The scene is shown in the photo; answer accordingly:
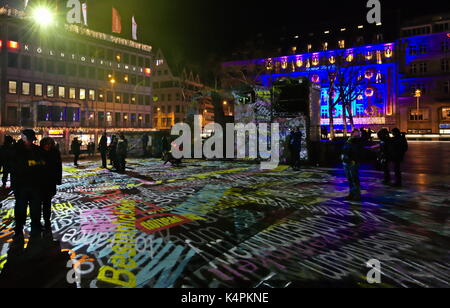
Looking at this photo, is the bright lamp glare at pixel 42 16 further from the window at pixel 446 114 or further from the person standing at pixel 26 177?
the window at pixel 446 114

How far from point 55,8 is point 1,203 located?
163 feet

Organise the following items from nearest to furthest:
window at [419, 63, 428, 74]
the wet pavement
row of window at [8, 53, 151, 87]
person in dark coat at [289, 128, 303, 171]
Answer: the wet pavement < person in dark coat at [289, 128, 303, 171] < row of window at [8, 53, 151, 87] < window at [419, 63, 428, 74]

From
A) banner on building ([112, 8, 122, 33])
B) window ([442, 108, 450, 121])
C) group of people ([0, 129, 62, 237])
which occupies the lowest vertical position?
group of people ([0, 129, 62, 237])

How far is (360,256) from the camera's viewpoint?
4375mm

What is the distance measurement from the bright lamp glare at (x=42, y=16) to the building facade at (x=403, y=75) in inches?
1103

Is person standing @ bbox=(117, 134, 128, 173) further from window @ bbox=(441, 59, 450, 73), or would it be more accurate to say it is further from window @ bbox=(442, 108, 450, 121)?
window @ bbox=(441, 59, 450, 73)

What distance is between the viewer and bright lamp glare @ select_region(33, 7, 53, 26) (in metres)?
45.0

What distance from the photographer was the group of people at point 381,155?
7.90m

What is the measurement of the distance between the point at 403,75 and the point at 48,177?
59.9 m

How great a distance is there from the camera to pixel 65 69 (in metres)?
48.5

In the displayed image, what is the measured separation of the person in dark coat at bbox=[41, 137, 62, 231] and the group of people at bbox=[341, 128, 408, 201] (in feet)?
21.5

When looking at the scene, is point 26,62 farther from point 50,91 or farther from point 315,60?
point 315,60

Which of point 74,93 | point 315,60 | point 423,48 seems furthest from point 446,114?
point 74,93

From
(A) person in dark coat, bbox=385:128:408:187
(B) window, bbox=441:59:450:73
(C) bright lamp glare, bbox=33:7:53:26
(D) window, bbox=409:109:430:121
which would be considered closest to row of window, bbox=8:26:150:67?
(C) bright lamp glare, bbox=33:7:53:26
